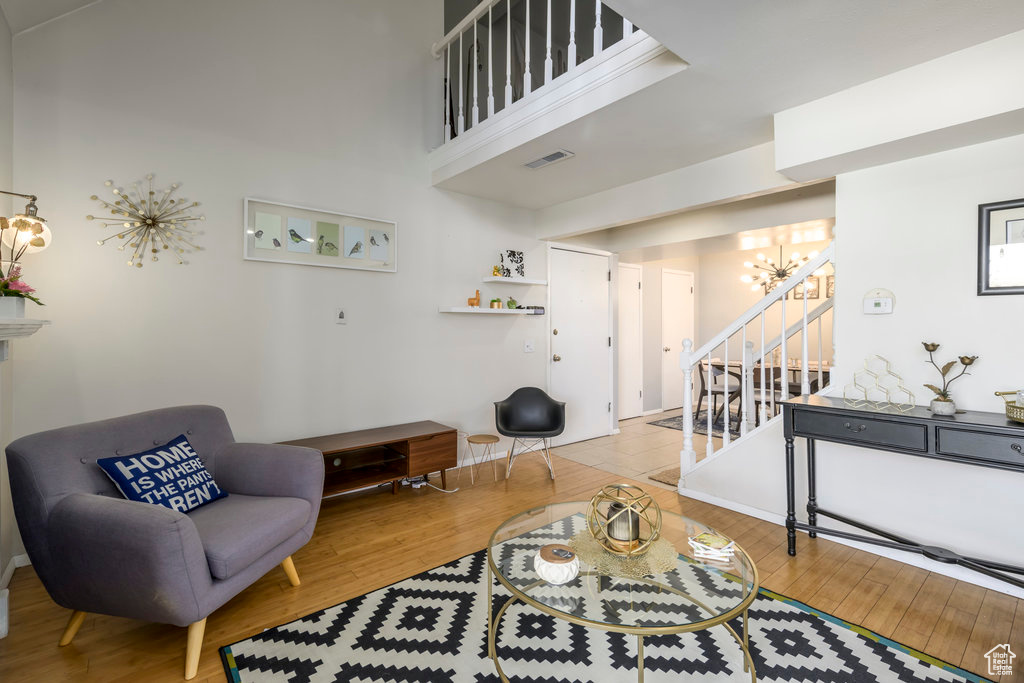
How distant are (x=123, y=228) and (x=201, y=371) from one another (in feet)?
3.03

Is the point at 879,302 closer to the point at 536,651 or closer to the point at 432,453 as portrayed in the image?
the point at 536,651

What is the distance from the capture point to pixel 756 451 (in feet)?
10.2

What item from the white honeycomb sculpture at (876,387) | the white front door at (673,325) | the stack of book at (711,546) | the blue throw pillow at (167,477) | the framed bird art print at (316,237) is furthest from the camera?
the white front door at (673,325)

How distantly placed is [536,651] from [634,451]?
3.15 meters

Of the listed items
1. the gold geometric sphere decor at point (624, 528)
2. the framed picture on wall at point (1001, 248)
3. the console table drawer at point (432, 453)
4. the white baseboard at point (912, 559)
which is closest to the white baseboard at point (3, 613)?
the console table drawer at point (432, 453)

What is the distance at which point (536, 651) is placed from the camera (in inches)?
72.7

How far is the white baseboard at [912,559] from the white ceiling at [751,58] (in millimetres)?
2405

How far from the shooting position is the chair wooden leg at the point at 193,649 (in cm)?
171

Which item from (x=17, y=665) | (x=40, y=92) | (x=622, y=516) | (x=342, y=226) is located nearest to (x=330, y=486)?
(x=17, y=665)

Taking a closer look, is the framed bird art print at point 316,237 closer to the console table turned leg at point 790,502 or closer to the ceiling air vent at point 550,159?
the ceiling air vent at point 550,159

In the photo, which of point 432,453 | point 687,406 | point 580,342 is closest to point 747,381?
point 687,406

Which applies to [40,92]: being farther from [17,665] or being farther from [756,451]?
[756,451]

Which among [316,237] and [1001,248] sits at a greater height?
[316,237]

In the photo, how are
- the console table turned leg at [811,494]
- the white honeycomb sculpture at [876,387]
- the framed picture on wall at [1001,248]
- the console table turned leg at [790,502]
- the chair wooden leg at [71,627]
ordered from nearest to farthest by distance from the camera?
the chair wooden leg at [71,627]
the framed picture on wall at [1001,248]
the white honeycomb sculpture at [876,387]
the console table turned leg at [790,502]
the console table turned leg at [811,494]
